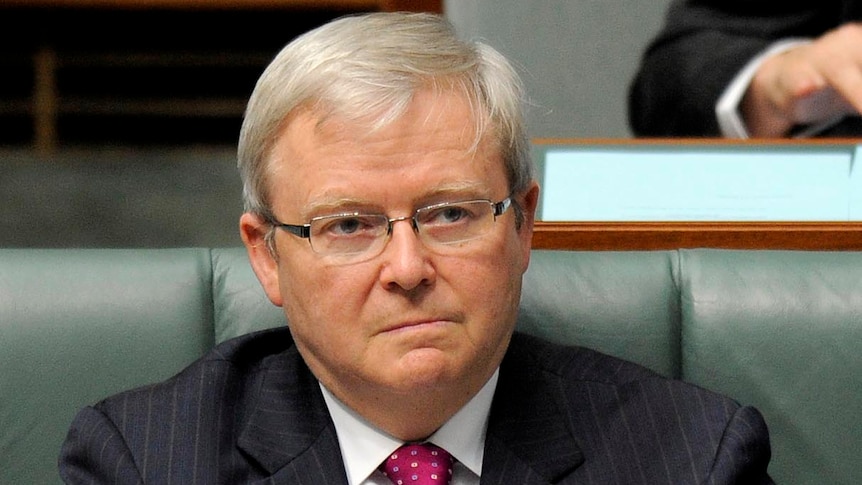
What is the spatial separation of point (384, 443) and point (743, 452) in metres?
0.46

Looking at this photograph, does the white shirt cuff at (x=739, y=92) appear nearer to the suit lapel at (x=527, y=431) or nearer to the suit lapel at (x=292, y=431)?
the suit lapel at (x=527, y=431)

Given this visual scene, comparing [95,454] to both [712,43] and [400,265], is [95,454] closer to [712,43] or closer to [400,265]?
[400,265]

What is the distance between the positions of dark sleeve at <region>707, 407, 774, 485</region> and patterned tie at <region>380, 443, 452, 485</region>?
0.34m

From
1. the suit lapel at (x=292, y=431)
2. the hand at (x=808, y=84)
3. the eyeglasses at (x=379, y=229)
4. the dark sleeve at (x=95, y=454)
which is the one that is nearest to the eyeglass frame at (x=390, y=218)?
the eyeglasses at (x=379, y=229)

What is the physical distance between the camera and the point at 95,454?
5.55 ft

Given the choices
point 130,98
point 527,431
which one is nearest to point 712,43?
point 527,431

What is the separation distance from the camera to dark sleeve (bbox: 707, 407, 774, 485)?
1.65 metres

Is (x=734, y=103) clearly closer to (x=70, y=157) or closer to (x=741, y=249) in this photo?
(x=741, y=249)

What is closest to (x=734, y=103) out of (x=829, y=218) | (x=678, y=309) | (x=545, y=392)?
(x=829, y=218)

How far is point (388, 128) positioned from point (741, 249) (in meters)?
0.69

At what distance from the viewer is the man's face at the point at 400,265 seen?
1598 millimetres

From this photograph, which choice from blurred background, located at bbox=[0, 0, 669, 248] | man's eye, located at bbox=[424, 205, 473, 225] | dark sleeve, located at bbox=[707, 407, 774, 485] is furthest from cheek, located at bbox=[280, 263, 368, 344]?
blurred background, located at bbox=[0, 0, 669, 248]

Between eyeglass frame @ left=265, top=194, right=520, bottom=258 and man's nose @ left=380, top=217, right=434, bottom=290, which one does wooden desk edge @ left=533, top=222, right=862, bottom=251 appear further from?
man's nose @ left=380, top=217, right=434, bottom=290

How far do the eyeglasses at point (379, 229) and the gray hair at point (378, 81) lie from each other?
9 cm
